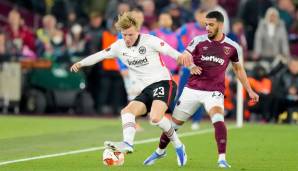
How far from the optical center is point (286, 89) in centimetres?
2366

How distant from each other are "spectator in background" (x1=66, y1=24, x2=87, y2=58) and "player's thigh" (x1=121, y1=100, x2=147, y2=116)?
1332 centimetres

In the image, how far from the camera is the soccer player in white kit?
1287cm

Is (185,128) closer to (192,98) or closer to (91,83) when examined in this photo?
(91,83)

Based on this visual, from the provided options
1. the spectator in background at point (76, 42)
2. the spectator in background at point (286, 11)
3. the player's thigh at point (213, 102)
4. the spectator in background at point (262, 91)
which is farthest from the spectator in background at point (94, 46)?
the player's thigh at point (213, 102)

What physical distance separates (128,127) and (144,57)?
3.51 ft

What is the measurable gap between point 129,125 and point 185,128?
8.60 meters

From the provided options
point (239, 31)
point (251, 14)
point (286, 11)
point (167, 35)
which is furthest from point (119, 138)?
point (286, 11)

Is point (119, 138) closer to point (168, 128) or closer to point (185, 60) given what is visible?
point (168, 128)

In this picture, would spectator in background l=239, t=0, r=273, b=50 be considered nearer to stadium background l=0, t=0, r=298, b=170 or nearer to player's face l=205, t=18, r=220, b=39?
stadium background l=0, t=0, r=298, b=170

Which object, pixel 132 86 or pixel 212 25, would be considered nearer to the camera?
pixel 212 25

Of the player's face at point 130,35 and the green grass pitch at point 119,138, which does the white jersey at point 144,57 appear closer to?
the player's face at point 130,35

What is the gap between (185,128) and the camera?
21.2 meters

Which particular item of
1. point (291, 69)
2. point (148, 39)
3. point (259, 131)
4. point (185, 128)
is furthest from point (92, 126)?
point (148, 39)

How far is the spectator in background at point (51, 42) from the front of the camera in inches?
1038
